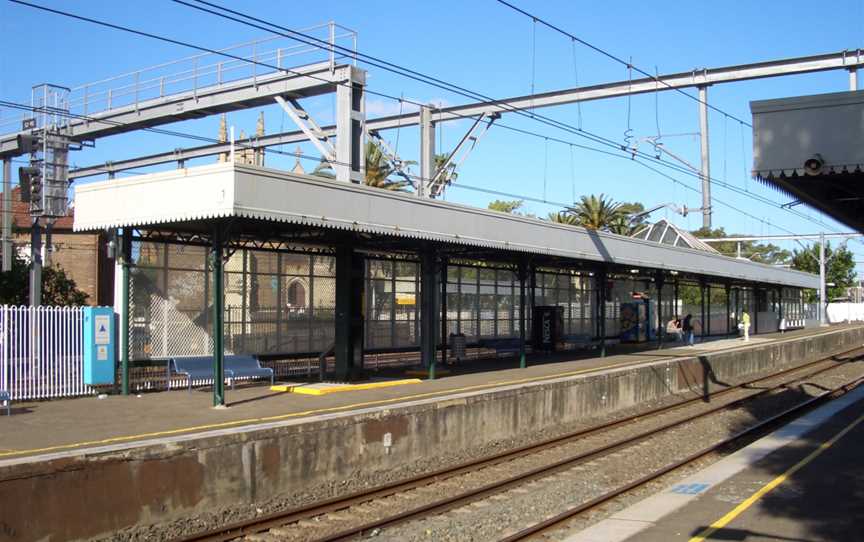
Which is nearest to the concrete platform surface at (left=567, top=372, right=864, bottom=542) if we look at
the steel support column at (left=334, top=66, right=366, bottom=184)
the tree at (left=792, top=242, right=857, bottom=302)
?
the steel support column at (left=334, top=66, right=366, bottom=184)

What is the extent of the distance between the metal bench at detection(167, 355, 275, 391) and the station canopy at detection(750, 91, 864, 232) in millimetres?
10339

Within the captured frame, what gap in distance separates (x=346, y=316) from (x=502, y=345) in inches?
398

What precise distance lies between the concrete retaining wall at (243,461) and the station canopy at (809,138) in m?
6.53

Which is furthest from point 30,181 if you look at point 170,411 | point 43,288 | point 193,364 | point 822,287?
point 822,287

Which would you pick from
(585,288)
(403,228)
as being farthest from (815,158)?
(585,288)

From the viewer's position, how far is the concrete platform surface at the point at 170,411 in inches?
412

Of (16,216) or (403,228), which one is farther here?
(16,216)

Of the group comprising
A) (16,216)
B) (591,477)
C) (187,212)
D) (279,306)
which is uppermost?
(16,216)

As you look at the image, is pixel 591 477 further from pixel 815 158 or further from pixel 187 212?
pixel 187 212

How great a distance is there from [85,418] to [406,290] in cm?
1246

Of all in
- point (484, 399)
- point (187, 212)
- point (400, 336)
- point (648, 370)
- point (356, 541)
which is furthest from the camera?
point (400, 336)

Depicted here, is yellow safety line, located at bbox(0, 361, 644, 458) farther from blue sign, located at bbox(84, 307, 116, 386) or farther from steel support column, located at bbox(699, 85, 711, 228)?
steel support column, located at bbox(699, 85, 711, 228)

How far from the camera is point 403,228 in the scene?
16.3 metres

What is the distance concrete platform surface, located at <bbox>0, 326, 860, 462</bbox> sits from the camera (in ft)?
34.3
